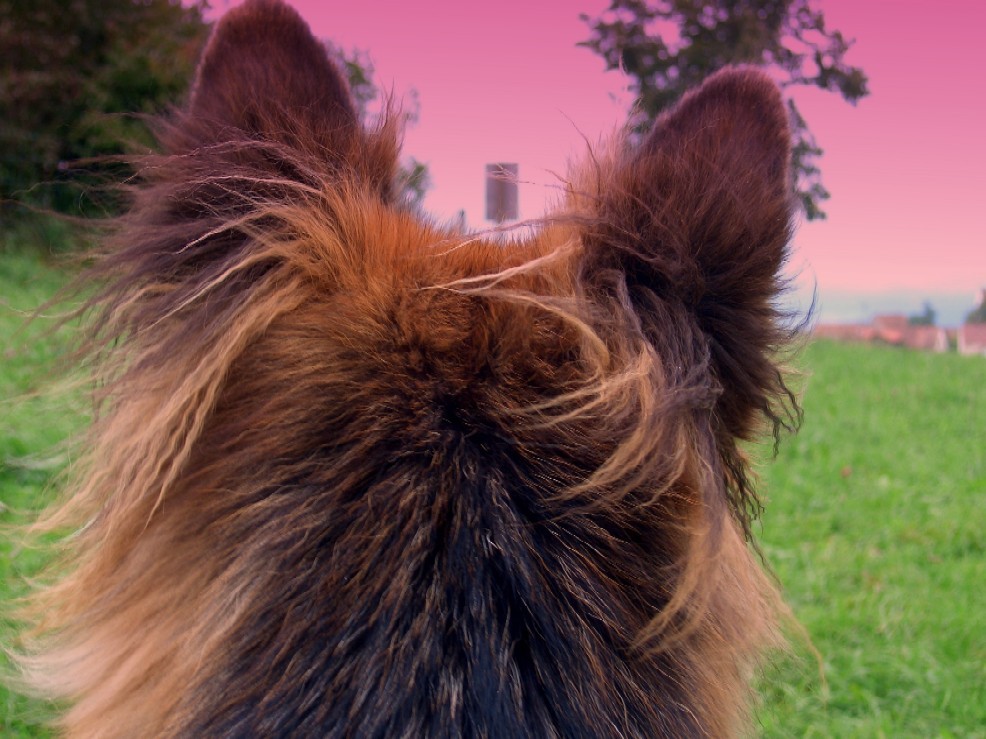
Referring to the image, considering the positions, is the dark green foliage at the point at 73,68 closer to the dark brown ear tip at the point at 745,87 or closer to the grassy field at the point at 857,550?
the grassy field at the point at 857,550

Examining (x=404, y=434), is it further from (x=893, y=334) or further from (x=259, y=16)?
(x=893, y=334)

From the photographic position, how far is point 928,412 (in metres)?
10.1

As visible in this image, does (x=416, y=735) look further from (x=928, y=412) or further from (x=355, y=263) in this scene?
(x=928, y=412)

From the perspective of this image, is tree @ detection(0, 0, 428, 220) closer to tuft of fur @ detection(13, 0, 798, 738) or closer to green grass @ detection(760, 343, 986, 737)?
green grass @ detection(760, 343, 986, 737)

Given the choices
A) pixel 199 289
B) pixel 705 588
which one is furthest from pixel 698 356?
pixel 199 289

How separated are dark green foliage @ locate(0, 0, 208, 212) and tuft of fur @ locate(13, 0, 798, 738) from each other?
1154 centimetres

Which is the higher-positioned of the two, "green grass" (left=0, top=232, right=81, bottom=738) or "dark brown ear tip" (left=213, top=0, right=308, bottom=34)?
"dark brown ear tip" (left=213, top=0, right=308, bottom=34)

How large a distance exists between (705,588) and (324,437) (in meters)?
0.68

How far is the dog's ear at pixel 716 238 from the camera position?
1555 millimetres

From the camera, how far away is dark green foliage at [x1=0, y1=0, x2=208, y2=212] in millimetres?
12375

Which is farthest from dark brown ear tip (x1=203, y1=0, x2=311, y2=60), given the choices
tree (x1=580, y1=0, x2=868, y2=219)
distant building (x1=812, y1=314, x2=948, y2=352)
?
distant building (x1=812, y1=314, x2=948, y2=352)

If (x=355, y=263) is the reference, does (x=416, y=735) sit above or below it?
below

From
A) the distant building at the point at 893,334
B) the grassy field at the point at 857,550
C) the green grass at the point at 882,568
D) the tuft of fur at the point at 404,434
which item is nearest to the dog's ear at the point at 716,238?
the tuft of fur at the point at 404,434

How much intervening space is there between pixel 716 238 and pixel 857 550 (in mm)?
4644
